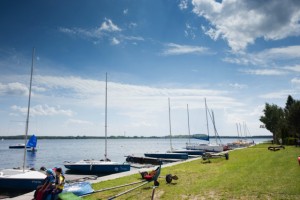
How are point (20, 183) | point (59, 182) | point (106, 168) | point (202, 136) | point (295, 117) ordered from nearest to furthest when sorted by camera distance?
1. point (59, 182)
2. point (20, 183)
3. point (106, 168)
4. point (295, 117)
5. point (202, 136)

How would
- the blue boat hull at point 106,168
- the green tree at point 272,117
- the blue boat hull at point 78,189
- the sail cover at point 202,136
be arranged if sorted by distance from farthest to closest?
the green tree at point 272,117, the sail cover at point 202,136, the blue boat hull at point 106,168, the blue boat hull at point 78,189

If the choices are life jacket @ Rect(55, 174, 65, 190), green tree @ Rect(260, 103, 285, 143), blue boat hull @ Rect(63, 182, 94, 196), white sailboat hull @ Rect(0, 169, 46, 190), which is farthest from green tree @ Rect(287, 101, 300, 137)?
life jacket @ Rect(55, 174, 65, 190)

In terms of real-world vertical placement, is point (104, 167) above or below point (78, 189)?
below

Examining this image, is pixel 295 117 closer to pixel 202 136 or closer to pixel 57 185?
pixel 202 136

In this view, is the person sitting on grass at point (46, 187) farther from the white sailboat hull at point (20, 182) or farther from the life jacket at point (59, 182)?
the white sailboat hull at point (20, 182)

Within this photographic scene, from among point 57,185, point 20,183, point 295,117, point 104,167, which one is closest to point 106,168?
point 104,167

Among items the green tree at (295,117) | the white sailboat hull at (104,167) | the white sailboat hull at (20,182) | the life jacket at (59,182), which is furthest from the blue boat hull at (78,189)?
the green tree at (295,117)

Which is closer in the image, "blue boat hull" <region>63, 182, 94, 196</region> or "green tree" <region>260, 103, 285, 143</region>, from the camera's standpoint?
"blue boat hull" <region>63, 182, 94, 196</region>

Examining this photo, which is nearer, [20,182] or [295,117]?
[20,182]

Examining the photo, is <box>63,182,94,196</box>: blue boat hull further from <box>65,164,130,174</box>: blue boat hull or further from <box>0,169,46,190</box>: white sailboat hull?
<box>65,164,130,174</box>: blue boat hull

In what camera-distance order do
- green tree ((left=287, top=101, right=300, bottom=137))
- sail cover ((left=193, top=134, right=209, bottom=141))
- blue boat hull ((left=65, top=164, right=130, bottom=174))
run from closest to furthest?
blue boat hull ((left=65, top=164, right=130, bottom=174))
green tree ((left=287, top=101, right=300, bottom=137))
sail cover ((left=193, top=134, right=209, bottom=141))

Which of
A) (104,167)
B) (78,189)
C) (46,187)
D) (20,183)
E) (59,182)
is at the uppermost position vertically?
(59,182)

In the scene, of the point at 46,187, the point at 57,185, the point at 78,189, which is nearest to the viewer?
the point at 46,187

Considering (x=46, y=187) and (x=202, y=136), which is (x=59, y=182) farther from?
(x=202, y=136)
